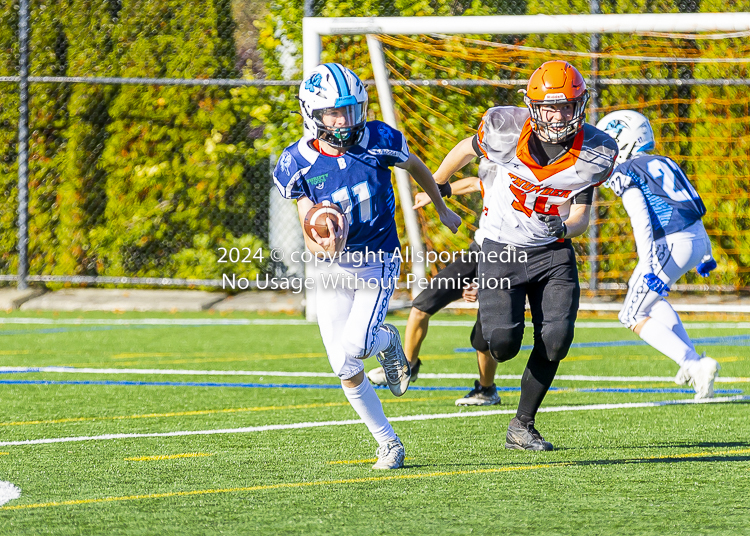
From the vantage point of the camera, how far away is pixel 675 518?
11.9ft

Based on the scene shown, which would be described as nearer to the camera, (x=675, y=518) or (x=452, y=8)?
(x=675, y=518)

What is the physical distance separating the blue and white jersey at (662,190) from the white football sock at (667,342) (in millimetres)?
589

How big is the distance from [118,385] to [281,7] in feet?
19.9

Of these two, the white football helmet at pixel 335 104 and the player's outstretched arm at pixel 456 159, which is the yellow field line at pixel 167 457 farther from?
the player's outstretched arm at pixel 456 159

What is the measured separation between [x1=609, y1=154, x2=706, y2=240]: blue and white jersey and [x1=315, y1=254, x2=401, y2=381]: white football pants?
244 cm

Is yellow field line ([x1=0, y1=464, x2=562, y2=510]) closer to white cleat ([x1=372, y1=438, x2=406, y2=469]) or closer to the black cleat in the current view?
white cleat ([x1=372, y1=438, x2=406, y2=469])

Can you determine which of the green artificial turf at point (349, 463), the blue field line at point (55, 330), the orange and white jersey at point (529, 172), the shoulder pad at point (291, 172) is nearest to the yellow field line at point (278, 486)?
the green artificial turf at point (349, 463)

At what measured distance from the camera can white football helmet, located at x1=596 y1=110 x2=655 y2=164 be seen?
22.3 feet

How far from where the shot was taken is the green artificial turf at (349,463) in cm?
363

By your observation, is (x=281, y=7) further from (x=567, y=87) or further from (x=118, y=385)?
(x=567, y=87)

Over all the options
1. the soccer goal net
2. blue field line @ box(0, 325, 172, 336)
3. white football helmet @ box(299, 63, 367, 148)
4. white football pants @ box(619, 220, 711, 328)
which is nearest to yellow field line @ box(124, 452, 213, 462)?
white football helmet @ box(299, 63, 367, 148)

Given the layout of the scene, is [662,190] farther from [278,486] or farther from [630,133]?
[278,486]

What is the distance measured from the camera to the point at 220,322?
1071 cm

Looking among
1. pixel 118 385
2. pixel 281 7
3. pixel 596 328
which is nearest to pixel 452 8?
pixel 281 7
